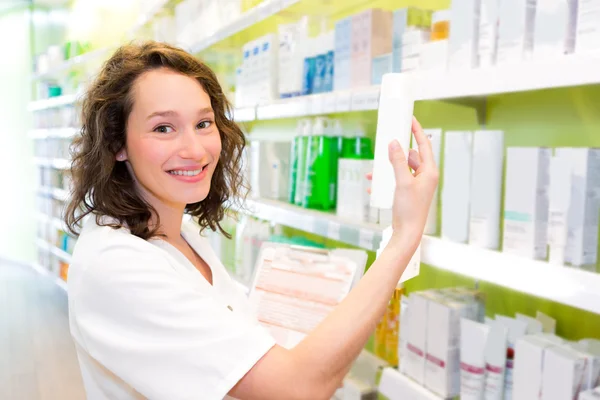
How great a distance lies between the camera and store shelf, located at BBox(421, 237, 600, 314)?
0.99 metres

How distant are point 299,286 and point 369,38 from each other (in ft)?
2.63

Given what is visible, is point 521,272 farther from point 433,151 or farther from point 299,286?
point 299,286

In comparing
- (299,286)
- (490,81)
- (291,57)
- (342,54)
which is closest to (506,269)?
(490,81)

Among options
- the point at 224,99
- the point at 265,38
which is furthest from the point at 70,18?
the point at 224,99

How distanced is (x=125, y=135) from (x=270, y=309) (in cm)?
66

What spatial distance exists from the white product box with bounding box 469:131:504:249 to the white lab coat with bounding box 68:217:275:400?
0.60m

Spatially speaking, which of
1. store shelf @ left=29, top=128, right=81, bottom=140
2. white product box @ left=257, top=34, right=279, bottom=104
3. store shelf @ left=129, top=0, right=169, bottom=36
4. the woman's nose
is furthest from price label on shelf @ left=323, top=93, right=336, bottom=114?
store shelf @ left=29, top=128, right=81, bottom=140

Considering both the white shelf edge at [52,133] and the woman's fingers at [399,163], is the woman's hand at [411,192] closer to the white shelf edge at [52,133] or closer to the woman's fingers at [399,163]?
the woman's fingers at [399,163]

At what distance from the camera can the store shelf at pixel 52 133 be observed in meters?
5.22

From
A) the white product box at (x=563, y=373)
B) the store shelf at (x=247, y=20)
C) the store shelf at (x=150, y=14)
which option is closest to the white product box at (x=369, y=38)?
the store shelf at (x=247, y=20)

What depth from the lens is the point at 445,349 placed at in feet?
4.62

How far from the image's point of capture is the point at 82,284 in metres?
0.98

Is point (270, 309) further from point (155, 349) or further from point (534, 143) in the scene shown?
point (534, 143)

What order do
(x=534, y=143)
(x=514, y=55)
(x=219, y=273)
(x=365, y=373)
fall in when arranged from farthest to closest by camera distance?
(x=365, y=373)
(x=534, y=143)
(x=219, y=273)
(x=514, y=55)
